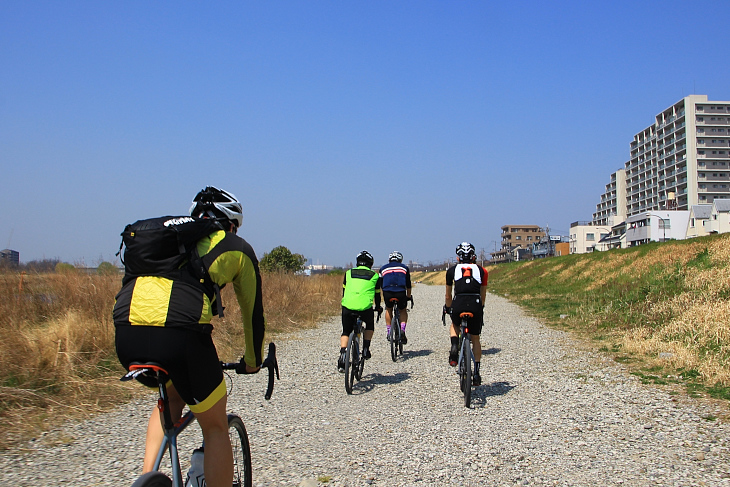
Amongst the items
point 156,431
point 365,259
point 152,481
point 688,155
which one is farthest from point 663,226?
point 152,481

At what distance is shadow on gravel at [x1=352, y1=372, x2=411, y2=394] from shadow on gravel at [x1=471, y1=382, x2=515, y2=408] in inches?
54.4

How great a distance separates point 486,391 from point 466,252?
207 centimetres

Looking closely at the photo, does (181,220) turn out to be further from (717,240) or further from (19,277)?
(717,240)

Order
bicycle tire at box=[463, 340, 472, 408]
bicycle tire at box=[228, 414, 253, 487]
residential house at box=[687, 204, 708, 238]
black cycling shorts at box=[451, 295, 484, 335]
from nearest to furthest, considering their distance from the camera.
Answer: bicycle tire at box=[228, 414, 253, 487] → bicycle tire at box=[463, 340, 472, 408] → black cycling shorts at box=[451, 295, 484, 335] → residential house at box=[687, 204, 708, 238]

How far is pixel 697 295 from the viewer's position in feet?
43.7

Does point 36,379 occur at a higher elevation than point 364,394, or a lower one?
higher

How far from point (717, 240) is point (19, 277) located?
21.7 metres

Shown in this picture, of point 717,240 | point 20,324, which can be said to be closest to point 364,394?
point 20,324

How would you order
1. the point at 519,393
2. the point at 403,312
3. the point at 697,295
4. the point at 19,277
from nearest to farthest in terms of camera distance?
the point at 519,393 < the point at 19,277 < the point at 403,312 < the point at 697,295

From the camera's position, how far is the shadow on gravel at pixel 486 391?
719cm

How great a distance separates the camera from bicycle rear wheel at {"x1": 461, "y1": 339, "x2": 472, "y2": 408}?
684 cm

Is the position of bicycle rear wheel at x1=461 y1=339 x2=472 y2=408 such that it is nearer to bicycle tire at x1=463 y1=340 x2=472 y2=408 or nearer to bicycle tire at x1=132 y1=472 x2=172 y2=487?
bicycle tire at x1=463 y1=340 x2=472 y2=408

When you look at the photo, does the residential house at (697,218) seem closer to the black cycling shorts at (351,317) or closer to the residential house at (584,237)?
the residential house at (584,237)

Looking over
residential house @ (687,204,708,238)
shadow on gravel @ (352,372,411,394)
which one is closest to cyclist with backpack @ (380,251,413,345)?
shadow on gravel @ (352,372,411,394)
